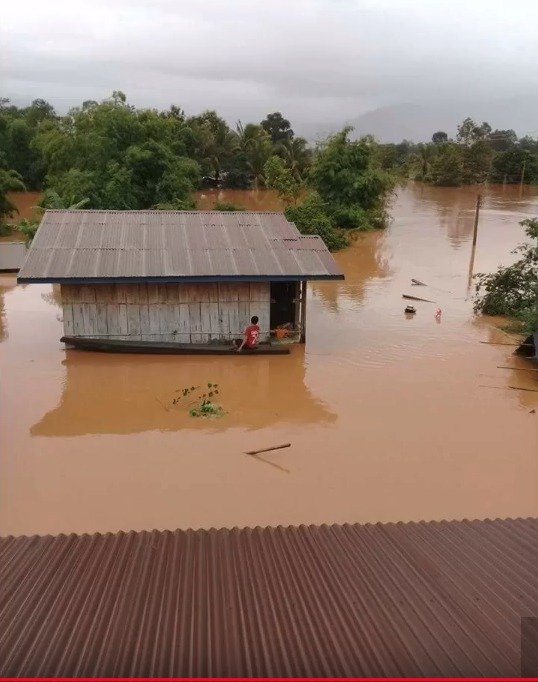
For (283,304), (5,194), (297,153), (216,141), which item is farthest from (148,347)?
(216,141)

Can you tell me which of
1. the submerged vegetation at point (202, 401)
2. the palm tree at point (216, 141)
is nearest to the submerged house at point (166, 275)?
the submerged vegetation at point (202, 401)

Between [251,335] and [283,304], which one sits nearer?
[251,335]

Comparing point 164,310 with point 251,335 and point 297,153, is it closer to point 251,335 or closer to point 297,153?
point 251,335

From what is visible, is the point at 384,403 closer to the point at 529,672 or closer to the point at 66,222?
the point at 529,672

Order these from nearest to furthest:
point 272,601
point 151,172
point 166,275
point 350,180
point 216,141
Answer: point 272,601 < point 166,275 < point 151,172 < point 350,180 < point 216,141

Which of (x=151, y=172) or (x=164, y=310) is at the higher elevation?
(x=151, y=172)

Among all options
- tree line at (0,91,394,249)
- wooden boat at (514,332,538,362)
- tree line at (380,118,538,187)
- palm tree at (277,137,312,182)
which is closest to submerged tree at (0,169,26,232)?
tree line at (0,91,394,249)
